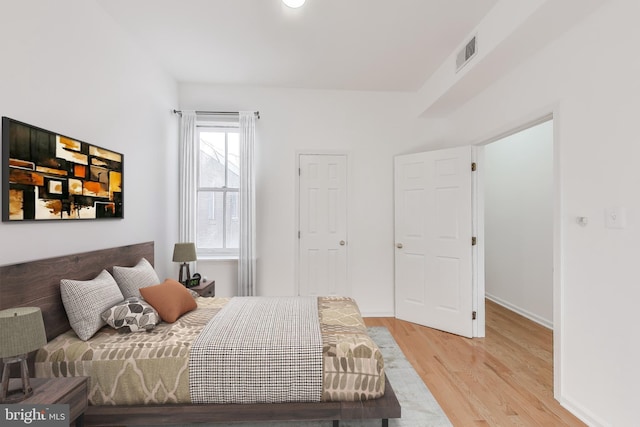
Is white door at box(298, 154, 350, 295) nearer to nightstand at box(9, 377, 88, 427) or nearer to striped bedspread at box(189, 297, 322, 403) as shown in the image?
striped bedspread at box(189, 297, 322, 403)

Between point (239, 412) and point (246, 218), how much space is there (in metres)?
2.37

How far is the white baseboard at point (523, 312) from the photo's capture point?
151 inches

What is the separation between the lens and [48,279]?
1946 millimetres

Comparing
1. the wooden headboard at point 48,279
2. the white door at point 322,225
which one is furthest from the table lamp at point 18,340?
the white door at point 322,225

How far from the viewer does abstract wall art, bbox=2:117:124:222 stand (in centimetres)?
177

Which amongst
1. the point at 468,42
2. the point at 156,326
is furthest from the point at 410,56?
the point at 156,326

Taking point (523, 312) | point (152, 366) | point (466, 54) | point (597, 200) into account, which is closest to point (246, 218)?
point (152, 366)

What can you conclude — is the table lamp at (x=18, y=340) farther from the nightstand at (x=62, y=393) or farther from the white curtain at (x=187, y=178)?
the white curtain at (x=187, y=178)

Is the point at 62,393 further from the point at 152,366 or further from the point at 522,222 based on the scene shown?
the point at 522,222

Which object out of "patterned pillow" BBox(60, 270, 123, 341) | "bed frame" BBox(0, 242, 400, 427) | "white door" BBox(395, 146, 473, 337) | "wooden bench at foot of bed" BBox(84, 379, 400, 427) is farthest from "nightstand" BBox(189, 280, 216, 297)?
"white door" BBox(395, 146, 473, 337)

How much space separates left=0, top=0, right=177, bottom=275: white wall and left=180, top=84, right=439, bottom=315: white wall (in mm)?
828

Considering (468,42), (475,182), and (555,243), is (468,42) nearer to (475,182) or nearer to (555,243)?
(475,182)

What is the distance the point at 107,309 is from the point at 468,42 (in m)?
3.56

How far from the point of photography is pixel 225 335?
2.03 m
